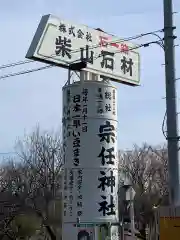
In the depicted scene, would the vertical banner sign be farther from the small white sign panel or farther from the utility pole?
the utility pole

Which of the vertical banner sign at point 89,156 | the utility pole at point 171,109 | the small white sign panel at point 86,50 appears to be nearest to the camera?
the utility pole at point 171,109

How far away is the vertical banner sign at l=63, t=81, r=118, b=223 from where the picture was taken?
13.0 metres

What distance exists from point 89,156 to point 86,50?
10.1ft

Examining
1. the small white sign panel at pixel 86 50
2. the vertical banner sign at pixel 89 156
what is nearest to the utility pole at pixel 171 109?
the vertical banner sign at pixel 89 156

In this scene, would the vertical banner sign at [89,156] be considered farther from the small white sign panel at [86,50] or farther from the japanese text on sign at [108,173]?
the small white sign panel at [86,50]

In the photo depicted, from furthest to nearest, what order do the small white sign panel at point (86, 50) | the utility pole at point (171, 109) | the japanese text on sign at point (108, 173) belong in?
1. the japanese text on sign at point (108, 173)
2. the small white sign panel at point (86, 50)
3. the utility pole at point (171, 109)

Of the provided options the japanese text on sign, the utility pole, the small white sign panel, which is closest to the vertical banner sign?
the japanese text on sign

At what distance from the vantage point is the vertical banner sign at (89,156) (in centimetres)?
1301

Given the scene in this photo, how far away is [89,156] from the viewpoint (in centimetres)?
1305

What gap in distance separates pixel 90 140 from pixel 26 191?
23649mm

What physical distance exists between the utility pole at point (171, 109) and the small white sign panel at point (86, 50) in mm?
3174

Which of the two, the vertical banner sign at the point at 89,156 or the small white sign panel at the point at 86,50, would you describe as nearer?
the small white sign panel at the point at 86,50

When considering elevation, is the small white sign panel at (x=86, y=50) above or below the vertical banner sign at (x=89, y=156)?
above

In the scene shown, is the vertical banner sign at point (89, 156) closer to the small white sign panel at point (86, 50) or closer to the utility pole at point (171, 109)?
the small white sign panel at point (86, 50)
